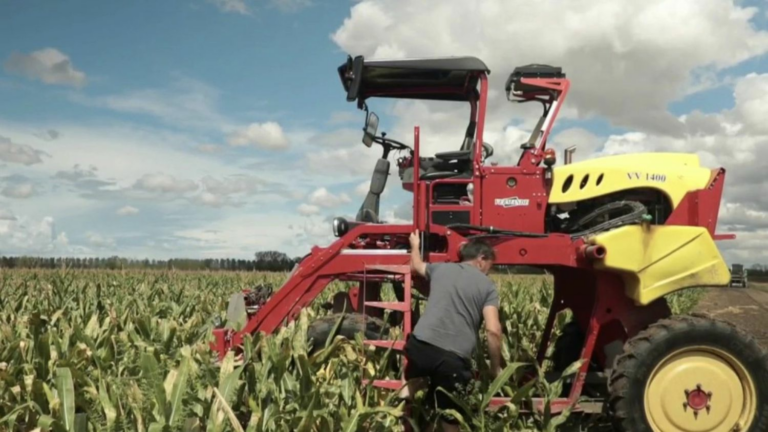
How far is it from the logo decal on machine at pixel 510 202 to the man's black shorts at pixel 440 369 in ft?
4.32

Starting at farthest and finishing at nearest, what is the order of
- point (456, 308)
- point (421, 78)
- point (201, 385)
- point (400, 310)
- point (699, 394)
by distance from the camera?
1. point (421, 78)
2. point (400, 310)
3. point (699, 394)
4. point (456, 308)
5. point (201, 385)

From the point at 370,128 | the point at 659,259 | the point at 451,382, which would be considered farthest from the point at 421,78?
the point at 451,382

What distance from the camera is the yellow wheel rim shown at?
500cm

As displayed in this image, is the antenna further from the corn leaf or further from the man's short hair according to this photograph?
the corn leaf

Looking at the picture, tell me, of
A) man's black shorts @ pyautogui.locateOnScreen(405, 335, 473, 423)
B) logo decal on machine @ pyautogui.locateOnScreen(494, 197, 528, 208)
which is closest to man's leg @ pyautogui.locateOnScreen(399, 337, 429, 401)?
man's black shorts @ pyautogui.locateOnScreen(405, 335, 473, 423)

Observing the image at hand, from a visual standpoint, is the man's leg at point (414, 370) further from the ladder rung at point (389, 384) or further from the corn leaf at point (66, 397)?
the corn leaf at point (66, 397)

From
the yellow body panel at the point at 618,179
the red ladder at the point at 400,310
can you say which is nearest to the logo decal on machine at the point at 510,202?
the yellow body panel at the point at 618,179

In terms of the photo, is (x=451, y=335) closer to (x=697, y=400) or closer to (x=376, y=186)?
(x=376, y=186)

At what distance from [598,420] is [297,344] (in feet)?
8.75

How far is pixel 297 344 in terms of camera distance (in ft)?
16.7

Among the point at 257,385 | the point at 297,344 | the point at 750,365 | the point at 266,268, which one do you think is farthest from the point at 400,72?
the point at 266,268

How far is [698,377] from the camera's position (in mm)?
Result: 5031

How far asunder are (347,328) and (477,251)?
1276 millimetres

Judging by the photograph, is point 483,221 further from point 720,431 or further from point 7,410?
point 7,410
